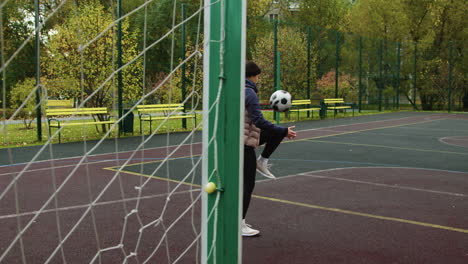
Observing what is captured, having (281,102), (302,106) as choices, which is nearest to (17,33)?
(302,106)

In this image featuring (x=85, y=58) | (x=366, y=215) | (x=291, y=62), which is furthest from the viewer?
(x=291, y=62)

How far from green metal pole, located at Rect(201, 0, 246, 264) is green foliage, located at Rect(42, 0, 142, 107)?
1282 cm


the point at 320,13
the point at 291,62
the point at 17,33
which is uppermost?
the point at 320,13

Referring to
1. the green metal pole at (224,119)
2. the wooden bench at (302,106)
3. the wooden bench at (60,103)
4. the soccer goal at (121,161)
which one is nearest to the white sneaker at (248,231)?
the soccer goal at (121,161)

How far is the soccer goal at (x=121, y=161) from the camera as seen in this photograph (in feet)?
9.34

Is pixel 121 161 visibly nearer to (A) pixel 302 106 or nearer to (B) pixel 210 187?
(B) pixel 210 187

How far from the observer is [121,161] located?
423 inches

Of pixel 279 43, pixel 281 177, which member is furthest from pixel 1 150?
pixel 279 43

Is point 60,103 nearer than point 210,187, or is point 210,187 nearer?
point 210,187

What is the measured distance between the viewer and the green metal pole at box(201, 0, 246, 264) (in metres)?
2.82

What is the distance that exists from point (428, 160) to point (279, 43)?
614 inches

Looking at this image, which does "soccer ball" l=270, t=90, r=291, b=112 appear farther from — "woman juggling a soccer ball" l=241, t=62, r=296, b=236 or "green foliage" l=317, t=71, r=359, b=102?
"green foliage" l=317, t=71, r=359, b=102

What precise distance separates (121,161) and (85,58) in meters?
5.84

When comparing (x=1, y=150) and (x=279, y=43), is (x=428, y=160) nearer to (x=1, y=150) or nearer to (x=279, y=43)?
(x=1, y=150)
